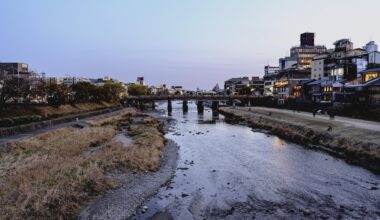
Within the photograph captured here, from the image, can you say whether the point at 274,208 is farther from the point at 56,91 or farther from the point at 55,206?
the point at 56,91

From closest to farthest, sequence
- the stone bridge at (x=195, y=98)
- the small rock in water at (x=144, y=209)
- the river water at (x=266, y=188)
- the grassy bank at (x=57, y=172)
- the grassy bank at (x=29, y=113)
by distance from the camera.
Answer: the grassy bank at (x=57, y=172) → the river water at (x=266, y=188) → the small rock in water at (x=144, y=209) → the grassy bank at (x=29, y=113) → the stone bridge at (x=195, y=98)

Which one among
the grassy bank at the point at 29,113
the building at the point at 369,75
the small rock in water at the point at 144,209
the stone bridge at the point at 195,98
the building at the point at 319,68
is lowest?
the small rock in water at the point at 144,209

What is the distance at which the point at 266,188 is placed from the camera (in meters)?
16.8

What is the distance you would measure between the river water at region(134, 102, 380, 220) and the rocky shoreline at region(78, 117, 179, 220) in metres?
0.51

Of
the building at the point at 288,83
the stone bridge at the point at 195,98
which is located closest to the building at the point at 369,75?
the building at the point at 288,83

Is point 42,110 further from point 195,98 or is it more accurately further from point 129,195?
point 195,98

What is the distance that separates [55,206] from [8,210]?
161 centimetres

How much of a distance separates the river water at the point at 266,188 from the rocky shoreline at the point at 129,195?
0.51 metres

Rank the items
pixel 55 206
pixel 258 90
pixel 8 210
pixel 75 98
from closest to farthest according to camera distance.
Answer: pixel 8 210, pixel 55 206, pixel 75 98, pixel 258 90

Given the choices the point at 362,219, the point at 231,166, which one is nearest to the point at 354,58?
the point at 231,166

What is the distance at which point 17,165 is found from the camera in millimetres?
18547

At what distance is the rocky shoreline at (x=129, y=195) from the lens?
41.3 feet

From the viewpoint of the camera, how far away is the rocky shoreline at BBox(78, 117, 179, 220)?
12.6 m

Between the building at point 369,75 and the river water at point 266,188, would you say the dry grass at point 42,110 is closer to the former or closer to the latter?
the river water at point 266,188
